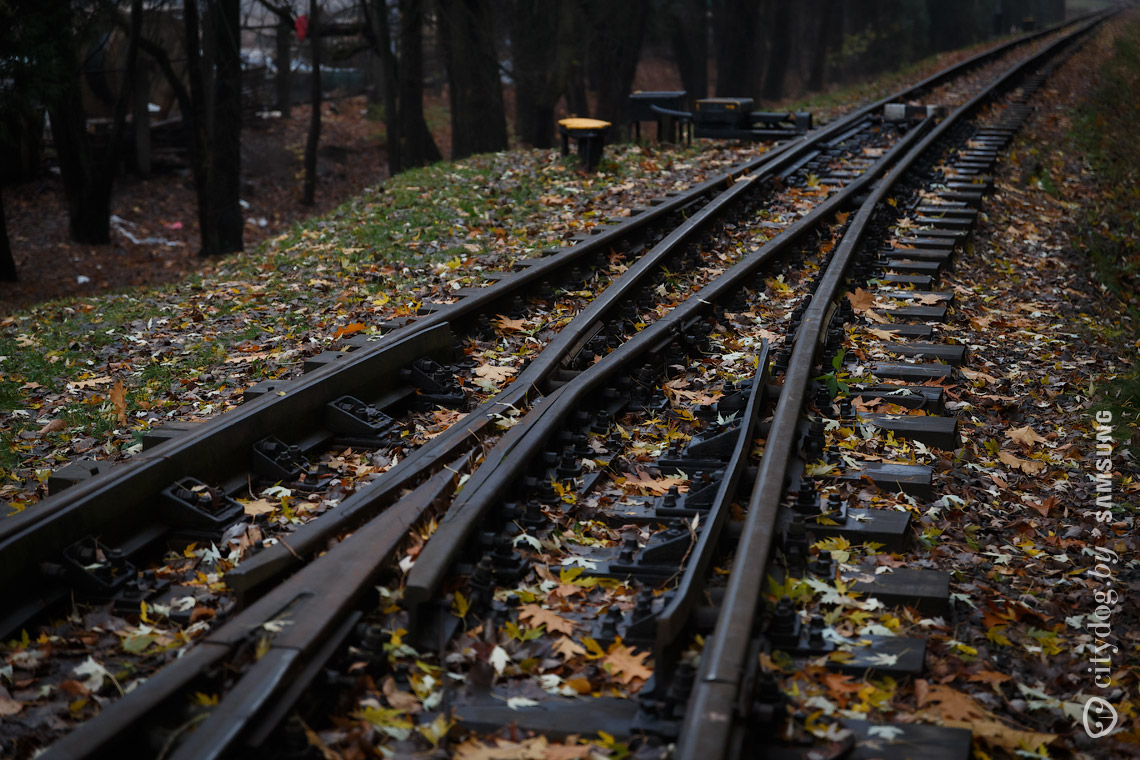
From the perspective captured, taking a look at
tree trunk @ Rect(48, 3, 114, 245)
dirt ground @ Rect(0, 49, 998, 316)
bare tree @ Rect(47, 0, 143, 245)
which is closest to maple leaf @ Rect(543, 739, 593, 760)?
dirt ground @ Rect(0, 49, 998, 316)

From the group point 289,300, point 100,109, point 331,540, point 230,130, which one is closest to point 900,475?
point 331,540

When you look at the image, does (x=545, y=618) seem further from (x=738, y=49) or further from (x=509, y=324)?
(x=738, y=49)

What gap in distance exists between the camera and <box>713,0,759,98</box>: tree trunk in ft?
91.2

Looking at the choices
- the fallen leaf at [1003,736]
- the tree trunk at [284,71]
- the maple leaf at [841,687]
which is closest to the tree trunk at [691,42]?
the tree trunk at [284,71]

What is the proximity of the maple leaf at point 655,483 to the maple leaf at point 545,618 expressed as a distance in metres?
1.08

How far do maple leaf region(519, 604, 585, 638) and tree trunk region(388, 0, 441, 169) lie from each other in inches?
822

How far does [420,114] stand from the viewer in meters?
24.5

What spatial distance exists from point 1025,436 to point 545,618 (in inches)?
134

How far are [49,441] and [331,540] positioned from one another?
9.35 ft

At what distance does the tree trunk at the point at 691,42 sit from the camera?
35500 millimetres

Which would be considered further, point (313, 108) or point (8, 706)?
point (313, 108)

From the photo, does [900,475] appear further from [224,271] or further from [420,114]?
[420,114]

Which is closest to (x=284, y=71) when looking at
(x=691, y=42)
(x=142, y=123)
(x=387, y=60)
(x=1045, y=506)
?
(x=142, y=123)

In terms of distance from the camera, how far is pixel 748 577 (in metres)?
3.64
